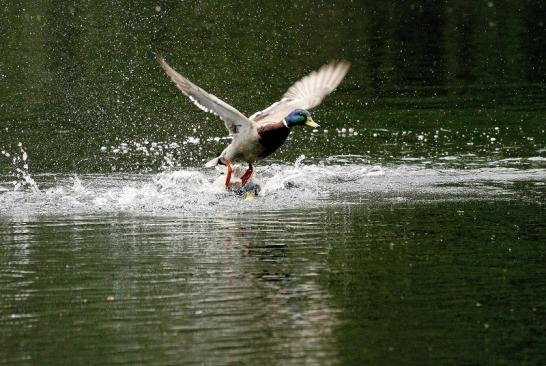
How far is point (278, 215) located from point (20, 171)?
4.63 m

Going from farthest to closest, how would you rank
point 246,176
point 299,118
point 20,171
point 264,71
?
point 264,71
point 20,171
point 246,176
point 299,118

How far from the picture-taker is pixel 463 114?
21.9 metres

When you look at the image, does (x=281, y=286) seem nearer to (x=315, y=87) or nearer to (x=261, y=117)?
(x=261, y=117)

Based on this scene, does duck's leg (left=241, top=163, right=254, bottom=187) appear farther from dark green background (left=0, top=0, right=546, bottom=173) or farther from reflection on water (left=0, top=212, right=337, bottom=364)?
dark green background (left=0, top=0, right=546, bottom=173)

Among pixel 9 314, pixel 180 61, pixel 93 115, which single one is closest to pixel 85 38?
pixel 180 61

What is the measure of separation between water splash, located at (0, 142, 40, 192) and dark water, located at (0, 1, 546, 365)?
6cm

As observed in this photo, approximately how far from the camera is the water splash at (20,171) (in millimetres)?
15641

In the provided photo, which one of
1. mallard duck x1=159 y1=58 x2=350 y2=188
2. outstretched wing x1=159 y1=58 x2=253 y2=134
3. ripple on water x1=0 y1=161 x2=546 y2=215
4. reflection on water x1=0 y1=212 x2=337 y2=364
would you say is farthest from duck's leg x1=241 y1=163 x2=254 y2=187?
reflection on water x1=0 y1=212 x2=337 y2=364

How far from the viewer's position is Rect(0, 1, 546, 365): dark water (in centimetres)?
872

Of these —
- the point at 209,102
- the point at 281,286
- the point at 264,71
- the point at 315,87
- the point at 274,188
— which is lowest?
the point at 281,286

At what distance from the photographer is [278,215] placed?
13.7m

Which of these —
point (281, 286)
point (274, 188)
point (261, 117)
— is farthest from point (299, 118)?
point (281, 286)

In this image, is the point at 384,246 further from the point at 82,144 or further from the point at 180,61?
the point at 180,61

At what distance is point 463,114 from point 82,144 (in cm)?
674
